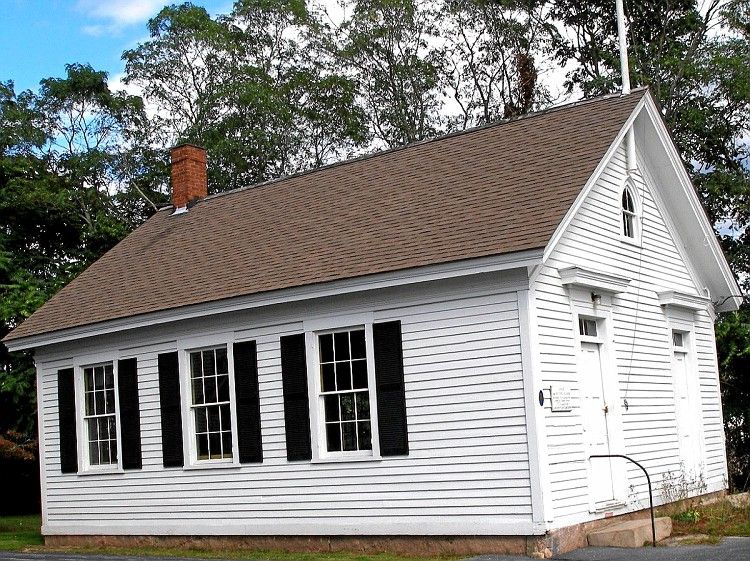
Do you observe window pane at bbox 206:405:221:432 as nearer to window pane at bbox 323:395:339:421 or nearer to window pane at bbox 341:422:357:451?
window pane at bbox 323:395:339:421

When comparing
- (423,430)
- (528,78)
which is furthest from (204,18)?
(423,430)

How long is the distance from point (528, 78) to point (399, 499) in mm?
23602

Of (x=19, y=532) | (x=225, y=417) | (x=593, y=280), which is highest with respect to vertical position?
(x=593, y=280)

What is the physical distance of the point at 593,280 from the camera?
14008 mm

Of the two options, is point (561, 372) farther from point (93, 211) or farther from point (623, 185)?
point (93, 211)

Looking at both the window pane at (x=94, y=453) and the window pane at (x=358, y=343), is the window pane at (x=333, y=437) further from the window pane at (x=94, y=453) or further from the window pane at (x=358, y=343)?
the window pane at (x=94, y=453)

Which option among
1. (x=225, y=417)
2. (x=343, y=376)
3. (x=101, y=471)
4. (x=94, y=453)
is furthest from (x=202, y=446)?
(x=343, y=376)

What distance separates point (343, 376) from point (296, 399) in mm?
845

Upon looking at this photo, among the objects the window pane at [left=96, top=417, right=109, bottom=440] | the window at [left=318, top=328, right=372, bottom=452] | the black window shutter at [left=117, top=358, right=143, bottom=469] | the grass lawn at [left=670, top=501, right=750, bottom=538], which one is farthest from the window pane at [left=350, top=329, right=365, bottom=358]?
the window pane at [left=96, top=417, right=109, bottom=440]

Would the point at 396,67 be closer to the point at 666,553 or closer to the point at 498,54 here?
the point at 498,54

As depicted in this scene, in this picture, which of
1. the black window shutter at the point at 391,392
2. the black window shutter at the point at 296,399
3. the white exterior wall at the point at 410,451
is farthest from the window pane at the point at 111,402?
the black window shutter at the point at 391,392

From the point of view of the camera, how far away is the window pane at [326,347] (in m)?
14.5

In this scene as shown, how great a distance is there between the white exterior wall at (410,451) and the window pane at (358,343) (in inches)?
14.1

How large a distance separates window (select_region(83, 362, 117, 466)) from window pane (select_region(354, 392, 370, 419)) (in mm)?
5109
